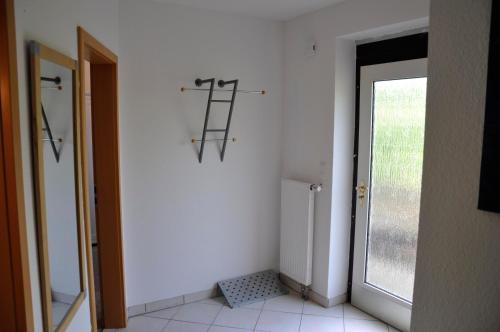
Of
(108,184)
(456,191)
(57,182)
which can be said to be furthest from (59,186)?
(456,191)

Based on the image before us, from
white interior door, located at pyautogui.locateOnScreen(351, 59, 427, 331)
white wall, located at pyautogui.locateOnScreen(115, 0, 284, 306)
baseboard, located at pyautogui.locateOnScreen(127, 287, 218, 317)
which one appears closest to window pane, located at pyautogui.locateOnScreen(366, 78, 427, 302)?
white interior door, located at pyautogui.locateOnScreen(351, 59, 427, 331)

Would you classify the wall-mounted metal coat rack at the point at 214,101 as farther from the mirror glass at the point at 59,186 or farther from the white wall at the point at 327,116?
the mirror glass at the point at 59,186

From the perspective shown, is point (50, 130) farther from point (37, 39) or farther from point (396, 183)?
point (396, 183)

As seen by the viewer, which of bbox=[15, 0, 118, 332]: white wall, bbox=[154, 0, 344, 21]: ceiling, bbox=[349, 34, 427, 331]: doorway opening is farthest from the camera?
bbox=[154, 0, 344, 21]: ceiling

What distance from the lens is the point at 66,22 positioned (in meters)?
1.60

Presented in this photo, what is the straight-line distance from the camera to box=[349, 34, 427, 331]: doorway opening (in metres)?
2.59

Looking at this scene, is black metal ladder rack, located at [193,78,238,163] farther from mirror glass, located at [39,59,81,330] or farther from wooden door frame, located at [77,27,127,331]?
mirror glass, located at [39,59,81,330]

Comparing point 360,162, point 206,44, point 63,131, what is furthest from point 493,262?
point 206,44

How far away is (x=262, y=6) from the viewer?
2893 millimetres

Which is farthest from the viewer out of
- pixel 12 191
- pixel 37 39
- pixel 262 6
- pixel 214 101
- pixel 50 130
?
pixel 214 101

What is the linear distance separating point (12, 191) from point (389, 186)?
241 centimetres

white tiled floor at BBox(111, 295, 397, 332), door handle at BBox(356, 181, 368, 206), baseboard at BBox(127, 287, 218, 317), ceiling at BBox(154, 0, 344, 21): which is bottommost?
white tiled floor at BBox(111, 295, 397, 332)

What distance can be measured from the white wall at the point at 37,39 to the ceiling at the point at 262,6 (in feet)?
3.45

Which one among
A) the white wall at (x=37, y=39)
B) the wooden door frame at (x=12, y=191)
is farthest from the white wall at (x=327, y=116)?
the wooden door frame at (x=12, y=191)
